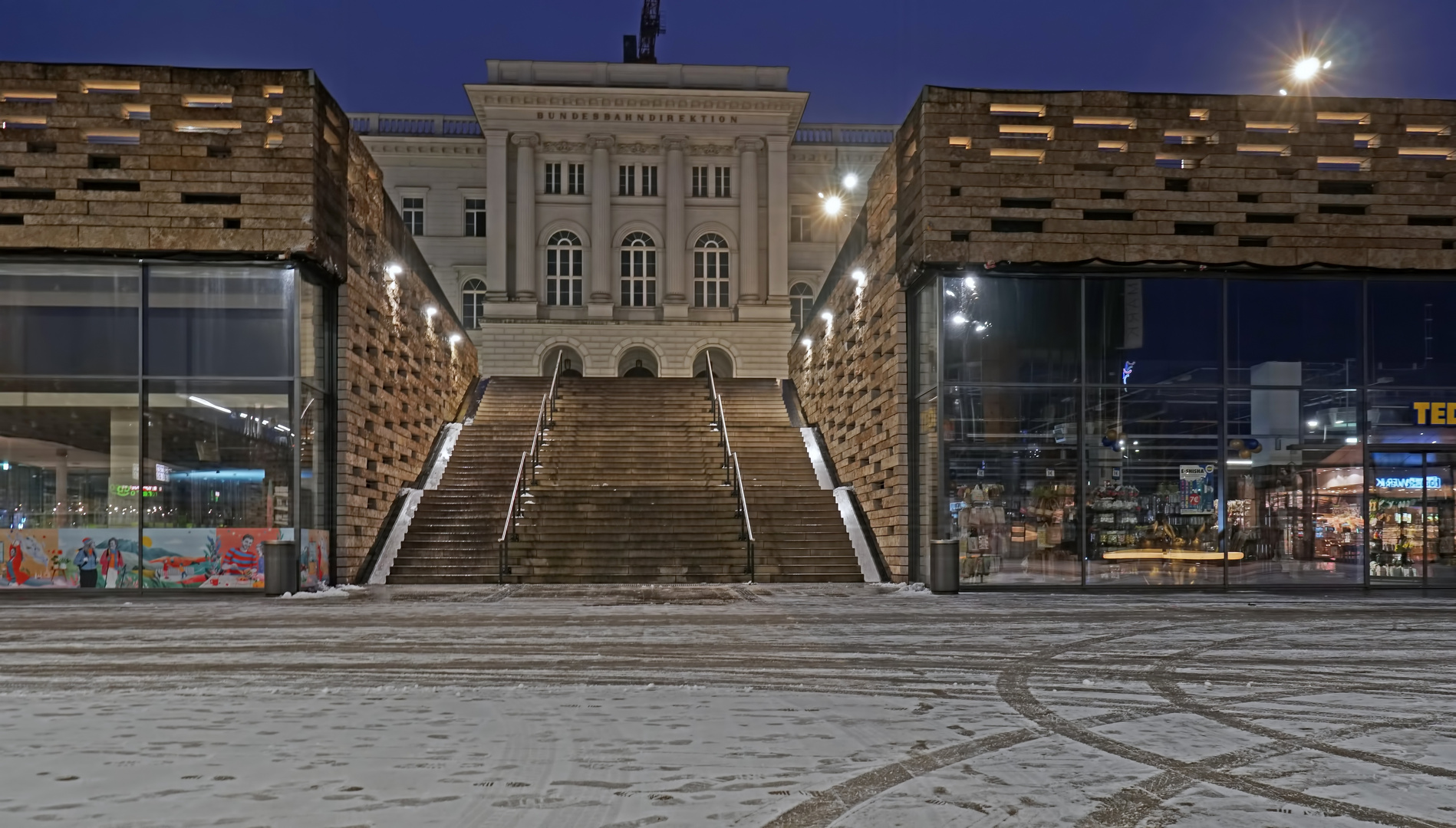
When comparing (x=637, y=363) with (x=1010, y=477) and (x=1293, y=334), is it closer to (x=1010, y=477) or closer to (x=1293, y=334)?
(x=1010, y=477)

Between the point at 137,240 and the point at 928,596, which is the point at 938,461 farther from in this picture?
the point at 137,240

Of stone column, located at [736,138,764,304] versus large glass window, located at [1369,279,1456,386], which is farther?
stone column, located at [736,138,764,304]

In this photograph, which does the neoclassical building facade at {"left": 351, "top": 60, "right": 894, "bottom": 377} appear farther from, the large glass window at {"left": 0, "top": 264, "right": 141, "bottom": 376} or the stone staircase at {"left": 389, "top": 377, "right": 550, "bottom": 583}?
the large glass window at {"left": 0, "top": 264, "right": 141, "bottom": 376}

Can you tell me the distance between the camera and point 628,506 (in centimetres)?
2002

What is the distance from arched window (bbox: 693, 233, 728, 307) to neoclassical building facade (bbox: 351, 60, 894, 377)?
2.2 inches

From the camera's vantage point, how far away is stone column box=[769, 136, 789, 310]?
140 feet

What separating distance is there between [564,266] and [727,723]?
123ft

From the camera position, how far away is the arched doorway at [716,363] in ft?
137

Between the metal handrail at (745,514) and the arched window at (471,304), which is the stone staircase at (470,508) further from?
the arched window at (471,304)

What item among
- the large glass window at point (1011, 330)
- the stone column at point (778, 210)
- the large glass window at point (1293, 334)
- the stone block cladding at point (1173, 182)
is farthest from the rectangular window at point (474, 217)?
the large glass window at point (1293, 334)

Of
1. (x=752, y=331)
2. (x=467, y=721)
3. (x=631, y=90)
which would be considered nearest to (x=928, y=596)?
(x=467, y=721)

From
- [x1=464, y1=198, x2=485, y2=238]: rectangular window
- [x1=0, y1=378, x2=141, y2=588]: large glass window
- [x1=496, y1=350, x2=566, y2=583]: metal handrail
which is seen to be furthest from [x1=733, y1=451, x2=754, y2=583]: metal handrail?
[x1=464, y1=198, x2=485, y2=238]: rectangular window

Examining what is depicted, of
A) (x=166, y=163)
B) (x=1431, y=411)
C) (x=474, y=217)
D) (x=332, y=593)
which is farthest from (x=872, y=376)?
(x=474, y=217)

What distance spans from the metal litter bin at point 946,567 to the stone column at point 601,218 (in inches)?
1075
